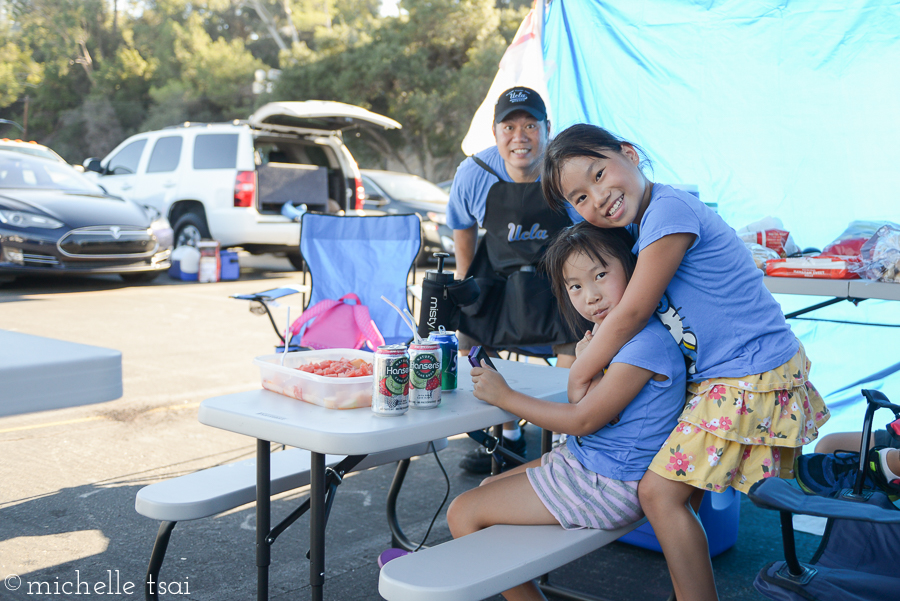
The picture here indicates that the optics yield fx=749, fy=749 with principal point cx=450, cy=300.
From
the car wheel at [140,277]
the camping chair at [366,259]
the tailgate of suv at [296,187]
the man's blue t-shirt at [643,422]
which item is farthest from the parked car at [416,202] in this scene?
the man's blue t-shirt at [643,422]

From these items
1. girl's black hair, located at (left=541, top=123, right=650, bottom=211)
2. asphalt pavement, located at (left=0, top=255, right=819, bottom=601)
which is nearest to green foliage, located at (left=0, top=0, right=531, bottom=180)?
asphalt pavement, located at (left=0, top=255, right=819, bottom=601)

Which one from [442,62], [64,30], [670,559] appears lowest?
[670,559]

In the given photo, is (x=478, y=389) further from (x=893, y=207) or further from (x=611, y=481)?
(x=893, y=207)

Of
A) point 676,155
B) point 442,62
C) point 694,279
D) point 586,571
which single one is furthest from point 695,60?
point 442,62

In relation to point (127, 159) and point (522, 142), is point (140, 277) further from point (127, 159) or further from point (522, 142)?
point (522, 142)

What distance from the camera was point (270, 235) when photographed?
363 inches

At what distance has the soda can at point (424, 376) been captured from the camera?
1.79 meters

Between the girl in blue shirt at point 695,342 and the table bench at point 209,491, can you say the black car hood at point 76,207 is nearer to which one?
the table bench at point 209,491

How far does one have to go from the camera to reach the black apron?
299cm

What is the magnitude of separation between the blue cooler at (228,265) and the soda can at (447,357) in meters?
7.90

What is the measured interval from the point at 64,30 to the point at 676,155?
4010cm

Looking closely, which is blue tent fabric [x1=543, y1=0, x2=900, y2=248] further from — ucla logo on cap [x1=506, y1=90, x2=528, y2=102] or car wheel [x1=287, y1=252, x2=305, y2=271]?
car wheel [x1=287, y1=252, x2=305, y2=271]

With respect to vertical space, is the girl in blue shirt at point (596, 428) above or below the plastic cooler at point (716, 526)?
above

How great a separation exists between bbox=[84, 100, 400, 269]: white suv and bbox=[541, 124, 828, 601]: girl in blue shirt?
22.7 ft
